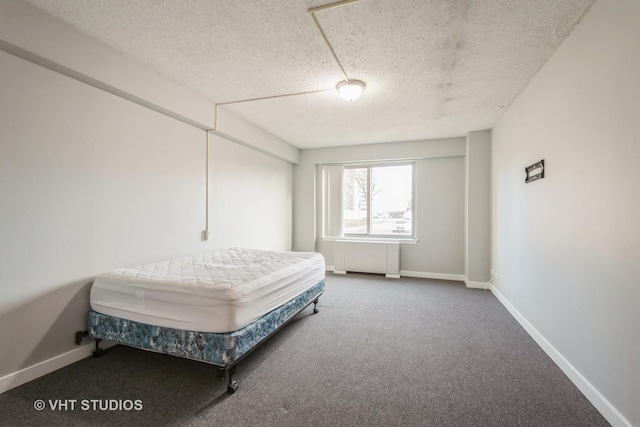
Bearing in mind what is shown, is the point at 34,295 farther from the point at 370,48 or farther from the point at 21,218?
the point at 370,48

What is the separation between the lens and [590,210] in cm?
178

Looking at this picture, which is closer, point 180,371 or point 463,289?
point 180,371

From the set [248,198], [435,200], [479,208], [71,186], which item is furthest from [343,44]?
[435,200]

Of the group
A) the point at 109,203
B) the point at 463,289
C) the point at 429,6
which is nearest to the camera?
the point at 429,6

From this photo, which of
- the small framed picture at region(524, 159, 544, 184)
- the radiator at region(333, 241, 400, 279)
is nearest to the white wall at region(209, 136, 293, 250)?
the radiator at region(333, 241, 400, 279)

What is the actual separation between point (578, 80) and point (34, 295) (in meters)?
4.05

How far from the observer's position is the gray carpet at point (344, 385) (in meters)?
1.60

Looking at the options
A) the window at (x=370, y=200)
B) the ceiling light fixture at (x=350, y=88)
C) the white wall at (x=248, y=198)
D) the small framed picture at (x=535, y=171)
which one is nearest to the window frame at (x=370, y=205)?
the window at (x=370, y=200)

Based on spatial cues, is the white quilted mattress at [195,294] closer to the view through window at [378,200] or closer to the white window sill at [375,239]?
the white window sill at [375,239]

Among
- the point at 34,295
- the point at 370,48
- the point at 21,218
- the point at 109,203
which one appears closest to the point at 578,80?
the point at 370,48

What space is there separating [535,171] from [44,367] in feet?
14.2

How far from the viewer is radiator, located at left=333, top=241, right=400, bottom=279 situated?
504 cm

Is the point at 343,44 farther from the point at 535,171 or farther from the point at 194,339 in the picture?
the point at 194,339

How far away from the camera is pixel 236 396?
1.79 metres
